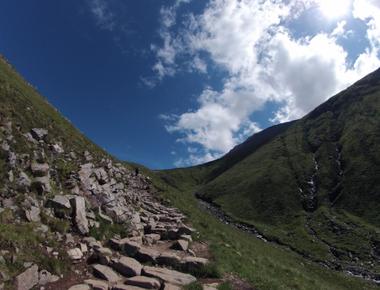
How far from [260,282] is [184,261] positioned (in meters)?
4.21

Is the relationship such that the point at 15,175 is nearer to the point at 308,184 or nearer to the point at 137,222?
the point at 137,222

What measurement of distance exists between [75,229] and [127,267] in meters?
3.99

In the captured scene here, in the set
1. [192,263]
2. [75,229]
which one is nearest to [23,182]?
[75,229]

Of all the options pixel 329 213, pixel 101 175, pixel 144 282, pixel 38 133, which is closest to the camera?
pixel 144 282

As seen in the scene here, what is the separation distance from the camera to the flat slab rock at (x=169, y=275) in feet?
56.6

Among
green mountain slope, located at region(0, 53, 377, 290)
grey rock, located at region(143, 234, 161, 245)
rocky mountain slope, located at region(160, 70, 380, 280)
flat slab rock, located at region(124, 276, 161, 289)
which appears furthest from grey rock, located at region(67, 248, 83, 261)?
rocky mountain slope, located at region(160, 70, 380, 280)

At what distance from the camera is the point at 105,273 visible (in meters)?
17.0

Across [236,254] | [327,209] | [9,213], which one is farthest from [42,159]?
[327,209]

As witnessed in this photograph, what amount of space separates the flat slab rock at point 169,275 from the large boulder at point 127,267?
35 centimetres

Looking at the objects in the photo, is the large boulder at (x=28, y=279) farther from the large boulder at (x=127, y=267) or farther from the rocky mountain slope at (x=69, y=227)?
the large boulder at (x=127, y=267)

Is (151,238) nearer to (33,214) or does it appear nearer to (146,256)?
(146,256)

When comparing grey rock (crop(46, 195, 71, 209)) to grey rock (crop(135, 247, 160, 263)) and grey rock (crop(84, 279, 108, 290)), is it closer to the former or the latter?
grey rock (crop(135, 247, 160, 263))

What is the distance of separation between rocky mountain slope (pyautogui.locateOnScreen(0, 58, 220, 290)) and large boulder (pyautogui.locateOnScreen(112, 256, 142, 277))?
4 cm

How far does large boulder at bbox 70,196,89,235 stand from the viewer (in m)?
20.2
